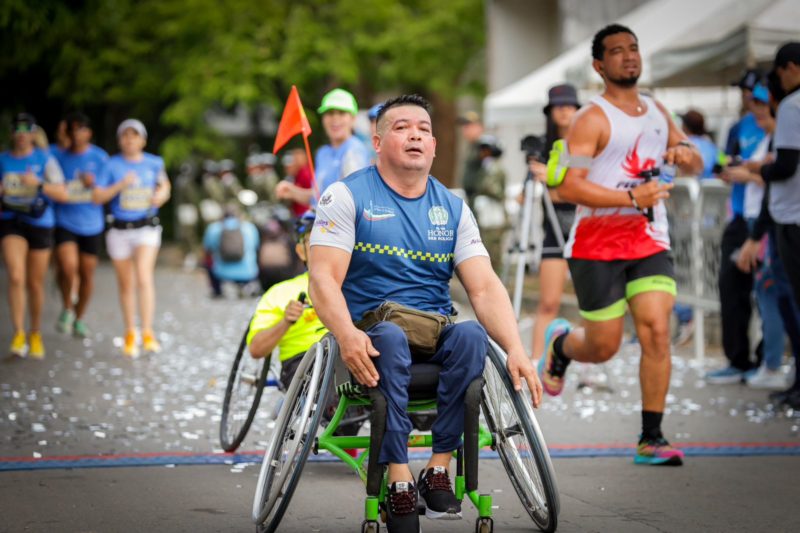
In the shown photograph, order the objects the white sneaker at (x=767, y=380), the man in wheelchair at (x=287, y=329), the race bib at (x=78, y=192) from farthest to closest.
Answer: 1. the race bib at (x=78, y=192)
2. the white sneaker at (x=767, y=380)
3. the man in wheelchair at (x=287, y=329)

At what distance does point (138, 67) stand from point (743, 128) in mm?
24635

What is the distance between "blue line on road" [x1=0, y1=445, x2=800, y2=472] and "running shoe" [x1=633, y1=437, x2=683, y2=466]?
1.03 feet

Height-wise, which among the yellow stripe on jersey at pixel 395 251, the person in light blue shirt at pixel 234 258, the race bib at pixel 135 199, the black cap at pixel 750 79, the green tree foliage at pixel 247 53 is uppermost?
the green tree foliage at pixel 247 53

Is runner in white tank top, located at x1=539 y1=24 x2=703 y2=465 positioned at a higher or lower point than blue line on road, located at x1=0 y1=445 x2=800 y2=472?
higher

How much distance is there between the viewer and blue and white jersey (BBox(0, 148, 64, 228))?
12586mm

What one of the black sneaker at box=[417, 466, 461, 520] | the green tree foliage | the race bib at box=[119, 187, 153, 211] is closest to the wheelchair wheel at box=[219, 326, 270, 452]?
the black sneaker at box=[417, 466, 461, 520]

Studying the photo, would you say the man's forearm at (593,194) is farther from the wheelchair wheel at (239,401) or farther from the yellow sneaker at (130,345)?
the yellow sneaker at (130,345)

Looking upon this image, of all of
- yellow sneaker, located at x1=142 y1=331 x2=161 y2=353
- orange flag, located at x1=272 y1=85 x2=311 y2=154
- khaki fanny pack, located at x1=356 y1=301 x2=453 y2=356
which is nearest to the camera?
khaki fanny pack, located at x1=356 y1=301 x2=453 y2=356

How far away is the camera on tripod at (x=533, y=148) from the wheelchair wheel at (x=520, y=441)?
15.2 ft

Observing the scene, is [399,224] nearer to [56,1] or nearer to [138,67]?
[56,1]

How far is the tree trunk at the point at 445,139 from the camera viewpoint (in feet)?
115

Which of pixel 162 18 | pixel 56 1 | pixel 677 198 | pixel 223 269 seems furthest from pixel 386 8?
pixel 677 198

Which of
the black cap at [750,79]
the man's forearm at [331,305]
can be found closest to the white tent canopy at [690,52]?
the black cap at [750,79]

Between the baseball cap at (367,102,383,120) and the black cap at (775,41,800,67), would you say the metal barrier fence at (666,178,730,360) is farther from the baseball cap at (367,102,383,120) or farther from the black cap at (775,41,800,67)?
the black cap at (775,41,800,67)
